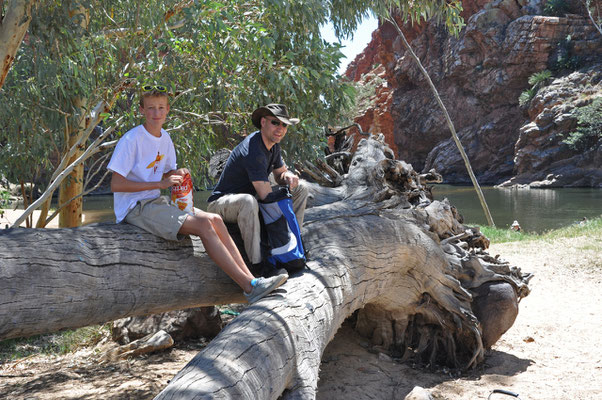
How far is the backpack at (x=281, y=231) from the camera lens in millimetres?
2775

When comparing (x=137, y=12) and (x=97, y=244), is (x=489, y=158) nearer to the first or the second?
(x=137, y=12)

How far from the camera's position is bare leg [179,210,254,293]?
2521 mm

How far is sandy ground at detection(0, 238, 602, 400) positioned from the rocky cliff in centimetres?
2650

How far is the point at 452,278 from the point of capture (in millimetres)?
3979

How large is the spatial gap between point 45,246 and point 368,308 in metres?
2.54

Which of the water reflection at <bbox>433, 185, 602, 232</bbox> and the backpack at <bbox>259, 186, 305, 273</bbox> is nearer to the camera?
the backpack at <bbox>259, 186, 305, 273</bbox>

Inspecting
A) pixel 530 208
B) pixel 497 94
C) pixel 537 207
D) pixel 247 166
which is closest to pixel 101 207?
pixel 530 208

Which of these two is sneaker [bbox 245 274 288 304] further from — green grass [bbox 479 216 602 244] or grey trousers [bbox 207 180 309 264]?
green grass [bbox 479 216 602 244]

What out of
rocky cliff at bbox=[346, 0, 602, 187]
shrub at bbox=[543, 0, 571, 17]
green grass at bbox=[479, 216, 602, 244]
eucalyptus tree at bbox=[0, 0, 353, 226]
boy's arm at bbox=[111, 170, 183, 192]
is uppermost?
shrub at bbox=[543, 0, 571, 17]

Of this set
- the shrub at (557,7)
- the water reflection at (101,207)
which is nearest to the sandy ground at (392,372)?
the water reflection at (101,207)

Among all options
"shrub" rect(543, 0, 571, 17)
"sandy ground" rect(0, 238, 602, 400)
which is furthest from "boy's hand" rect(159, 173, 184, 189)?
"shrub" rect(543, 0, 571, 17)

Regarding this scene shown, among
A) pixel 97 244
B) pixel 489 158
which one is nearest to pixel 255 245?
pixel 97 244

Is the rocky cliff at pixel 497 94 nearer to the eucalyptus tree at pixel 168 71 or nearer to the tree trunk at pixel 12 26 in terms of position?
the eucalyptus tree at pixel 168 71

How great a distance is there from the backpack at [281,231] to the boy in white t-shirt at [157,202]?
208 mm
